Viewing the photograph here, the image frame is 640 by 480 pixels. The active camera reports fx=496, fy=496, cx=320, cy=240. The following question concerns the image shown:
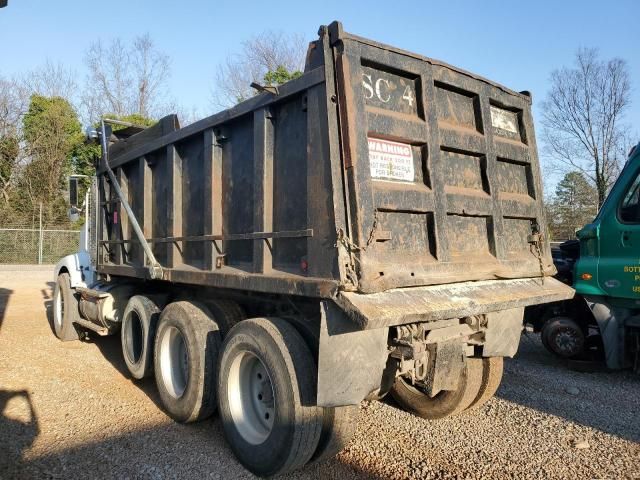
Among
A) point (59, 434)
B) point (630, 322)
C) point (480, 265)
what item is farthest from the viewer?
point (630, 322)

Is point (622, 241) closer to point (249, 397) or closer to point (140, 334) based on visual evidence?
point (249, 397)

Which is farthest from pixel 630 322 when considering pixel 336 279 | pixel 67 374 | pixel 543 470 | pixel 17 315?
pixel 17 315

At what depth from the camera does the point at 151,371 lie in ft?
16.8

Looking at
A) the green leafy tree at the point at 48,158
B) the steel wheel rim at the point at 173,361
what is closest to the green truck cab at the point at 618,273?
the steel wheel rim at the point at 173,361

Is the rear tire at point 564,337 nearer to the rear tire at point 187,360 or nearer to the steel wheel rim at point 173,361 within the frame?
the rear tire at point 187,360

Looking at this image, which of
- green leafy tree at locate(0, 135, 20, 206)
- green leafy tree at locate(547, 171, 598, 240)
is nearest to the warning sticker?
green leafy tree at locate(547, 171, 598, 240)

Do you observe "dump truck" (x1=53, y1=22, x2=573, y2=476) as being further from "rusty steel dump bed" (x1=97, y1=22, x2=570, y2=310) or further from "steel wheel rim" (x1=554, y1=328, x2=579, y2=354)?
"steel wheel rim" (x1=554, y1=328, x2=579, y2=354)

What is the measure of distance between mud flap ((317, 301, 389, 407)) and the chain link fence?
23.3m

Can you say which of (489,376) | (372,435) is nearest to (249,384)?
(372,435)

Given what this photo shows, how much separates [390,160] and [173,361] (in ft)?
9.58

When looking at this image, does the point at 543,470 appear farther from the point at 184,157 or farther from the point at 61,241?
the point at 61,241

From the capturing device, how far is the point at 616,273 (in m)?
5.59

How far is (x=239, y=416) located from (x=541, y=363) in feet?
14.9

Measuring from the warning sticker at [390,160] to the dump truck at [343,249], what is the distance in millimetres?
12
